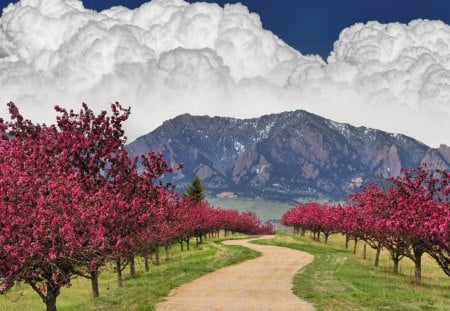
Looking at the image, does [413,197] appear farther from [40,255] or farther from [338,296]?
[40,255]

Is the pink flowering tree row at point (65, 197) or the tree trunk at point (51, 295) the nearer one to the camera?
the pink flowering tree row at point (65, 197)

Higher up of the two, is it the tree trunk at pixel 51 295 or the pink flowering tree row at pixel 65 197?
the pink flowering tree row at pixel 65 197

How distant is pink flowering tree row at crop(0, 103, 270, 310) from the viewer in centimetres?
1825

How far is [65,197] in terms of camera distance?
70.3ft

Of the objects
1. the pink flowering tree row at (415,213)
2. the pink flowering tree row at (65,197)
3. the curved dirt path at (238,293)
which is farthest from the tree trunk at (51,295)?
the pink flowering tree row at (415,213)

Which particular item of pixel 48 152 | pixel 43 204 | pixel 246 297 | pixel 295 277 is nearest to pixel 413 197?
pixel 295 277

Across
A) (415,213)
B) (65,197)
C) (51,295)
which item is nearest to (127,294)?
(51,295)

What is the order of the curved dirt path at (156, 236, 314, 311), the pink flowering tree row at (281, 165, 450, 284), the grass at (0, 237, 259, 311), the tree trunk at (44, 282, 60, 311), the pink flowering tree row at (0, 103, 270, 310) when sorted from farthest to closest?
the pink flowering tree row at (281, 165, 450, 284) < the grass at (0, 237, 259, 311) < the curved dirt path at (156, 236, 314, 311) < the tree trunk at (44, 282, 60, 311) < the pink flowering tree row at (0, 103, 270, 310)

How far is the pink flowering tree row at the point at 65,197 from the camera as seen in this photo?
1825 centimetres

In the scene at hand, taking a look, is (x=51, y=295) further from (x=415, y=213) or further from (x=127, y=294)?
(x=415, y=213)

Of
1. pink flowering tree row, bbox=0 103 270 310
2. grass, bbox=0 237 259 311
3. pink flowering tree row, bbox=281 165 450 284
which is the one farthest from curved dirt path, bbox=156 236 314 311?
pink flowering tree row, bbox=281 165 450 284

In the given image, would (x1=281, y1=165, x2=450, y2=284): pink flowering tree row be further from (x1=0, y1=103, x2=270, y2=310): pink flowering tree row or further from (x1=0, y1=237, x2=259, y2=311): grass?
(x1=0, y1=103, x2=270, y2=310): pink flowering tree row

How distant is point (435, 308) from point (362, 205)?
33761 mm

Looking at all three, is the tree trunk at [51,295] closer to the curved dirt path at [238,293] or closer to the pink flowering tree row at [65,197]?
the pink flowering tree row at [65,197]
